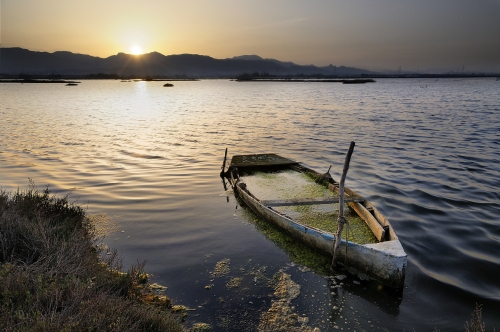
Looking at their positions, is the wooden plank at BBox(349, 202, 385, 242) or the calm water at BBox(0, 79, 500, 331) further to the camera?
the wooden plank at BBox(349, 202, 385, 242)

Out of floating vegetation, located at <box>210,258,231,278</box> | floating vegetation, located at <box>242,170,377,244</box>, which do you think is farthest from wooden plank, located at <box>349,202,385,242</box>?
floating vegetation, located at <box>210,258,231,278</box>

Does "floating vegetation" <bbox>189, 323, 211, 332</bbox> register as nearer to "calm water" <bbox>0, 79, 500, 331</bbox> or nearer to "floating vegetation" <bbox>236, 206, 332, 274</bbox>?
"calm water" <bbox>0, 79, 500, 331</bbox>

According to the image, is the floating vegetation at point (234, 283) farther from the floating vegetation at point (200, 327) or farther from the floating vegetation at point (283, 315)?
the floating vegetation at point (200, 327)

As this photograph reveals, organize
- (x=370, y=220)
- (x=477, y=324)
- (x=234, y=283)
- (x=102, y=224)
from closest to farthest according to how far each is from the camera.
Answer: (x=477, y=324) → (x=234, y=283) → (x=370, y=220) → (x=102, y=224)

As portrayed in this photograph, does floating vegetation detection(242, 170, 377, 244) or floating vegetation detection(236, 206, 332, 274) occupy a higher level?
floating vegetation detection(242, 170, 377, 244)

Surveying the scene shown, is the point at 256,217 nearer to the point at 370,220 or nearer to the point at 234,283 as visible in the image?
the point at 370,220

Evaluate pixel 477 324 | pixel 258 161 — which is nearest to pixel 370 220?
pixel 477 324

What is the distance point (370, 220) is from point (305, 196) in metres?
3.66

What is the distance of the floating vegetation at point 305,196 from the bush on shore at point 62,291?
18.0ft

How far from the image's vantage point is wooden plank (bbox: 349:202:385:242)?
9248 mm

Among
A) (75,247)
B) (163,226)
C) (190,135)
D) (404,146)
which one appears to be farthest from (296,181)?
(190,135)

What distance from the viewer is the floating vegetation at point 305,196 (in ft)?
34.5

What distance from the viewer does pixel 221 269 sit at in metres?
9.23

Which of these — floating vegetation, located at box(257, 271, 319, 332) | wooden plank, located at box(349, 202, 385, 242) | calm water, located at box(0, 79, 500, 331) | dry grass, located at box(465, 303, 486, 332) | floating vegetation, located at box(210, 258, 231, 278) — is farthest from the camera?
wooden plank, located at box(349, 202, 385, 242)
